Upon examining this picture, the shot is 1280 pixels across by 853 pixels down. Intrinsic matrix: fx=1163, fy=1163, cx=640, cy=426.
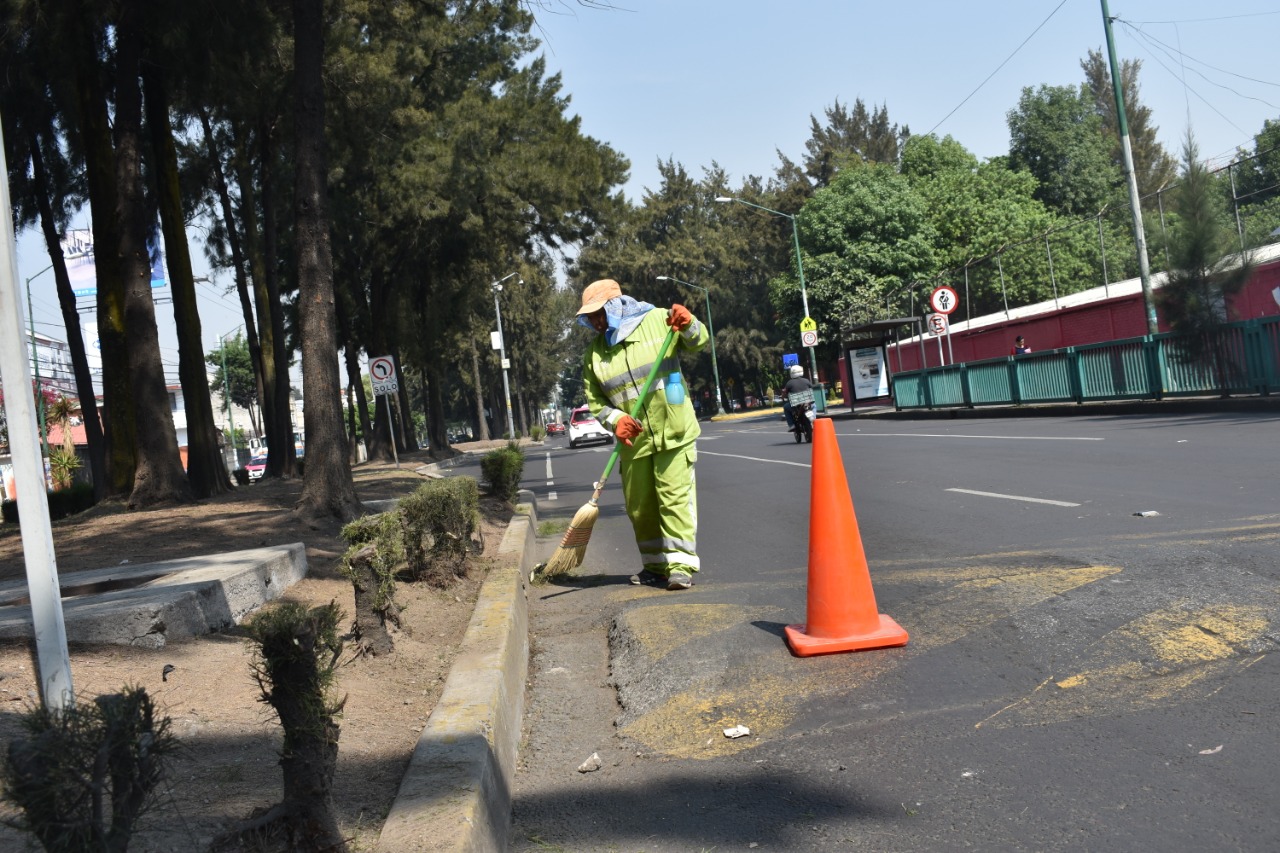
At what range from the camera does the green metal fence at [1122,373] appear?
18.5 m

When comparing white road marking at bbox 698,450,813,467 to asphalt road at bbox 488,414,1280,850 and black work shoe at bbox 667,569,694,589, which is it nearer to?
asphalt road at bbox 488,414,1280,850

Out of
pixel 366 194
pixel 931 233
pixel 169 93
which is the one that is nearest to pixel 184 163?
pixel 366 194

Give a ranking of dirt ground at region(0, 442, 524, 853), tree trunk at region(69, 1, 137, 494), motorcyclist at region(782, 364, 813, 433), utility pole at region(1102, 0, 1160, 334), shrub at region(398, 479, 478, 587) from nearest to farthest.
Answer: dirt ground at region(0, 442, 524, 853)
shrub at region(398, 479, 478, 587)
tree trunk at region(69, 1, 137, 494)
utility pole at region(1102, 0, 1160, 334)
motorcyclist at region(782, 364, 813, 433)

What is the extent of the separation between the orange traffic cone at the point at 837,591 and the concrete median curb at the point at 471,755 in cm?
138

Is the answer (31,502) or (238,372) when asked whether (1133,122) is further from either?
(31,502)

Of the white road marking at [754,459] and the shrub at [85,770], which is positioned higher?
the shrub at [85,770]

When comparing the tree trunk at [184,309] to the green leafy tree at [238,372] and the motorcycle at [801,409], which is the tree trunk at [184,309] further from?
the green leafy tree at [238,372]

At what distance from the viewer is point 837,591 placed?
527 centimetres

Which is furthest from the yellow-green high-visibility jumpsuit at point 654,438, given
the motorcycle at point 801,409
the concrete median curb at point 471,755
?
the motorcycle at point 801,409

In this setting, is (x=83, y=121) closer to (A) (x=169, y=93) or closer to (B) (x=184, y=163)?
(A) (x=169, y=93)

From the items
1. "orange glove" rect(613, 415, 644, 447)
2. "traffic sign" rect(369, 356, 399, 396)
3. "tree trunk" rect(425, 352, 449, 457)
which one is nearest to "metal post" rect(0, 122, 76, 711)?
"orange glove" rect(613, 415, 644, 447)

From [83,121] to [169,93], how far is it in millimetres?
1849

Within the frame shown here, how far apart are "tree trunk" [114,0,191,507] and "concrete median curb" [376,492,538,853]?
8.37 m

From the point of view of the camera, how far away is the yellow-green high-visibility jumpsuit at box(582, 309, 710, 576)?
23.3 ft
